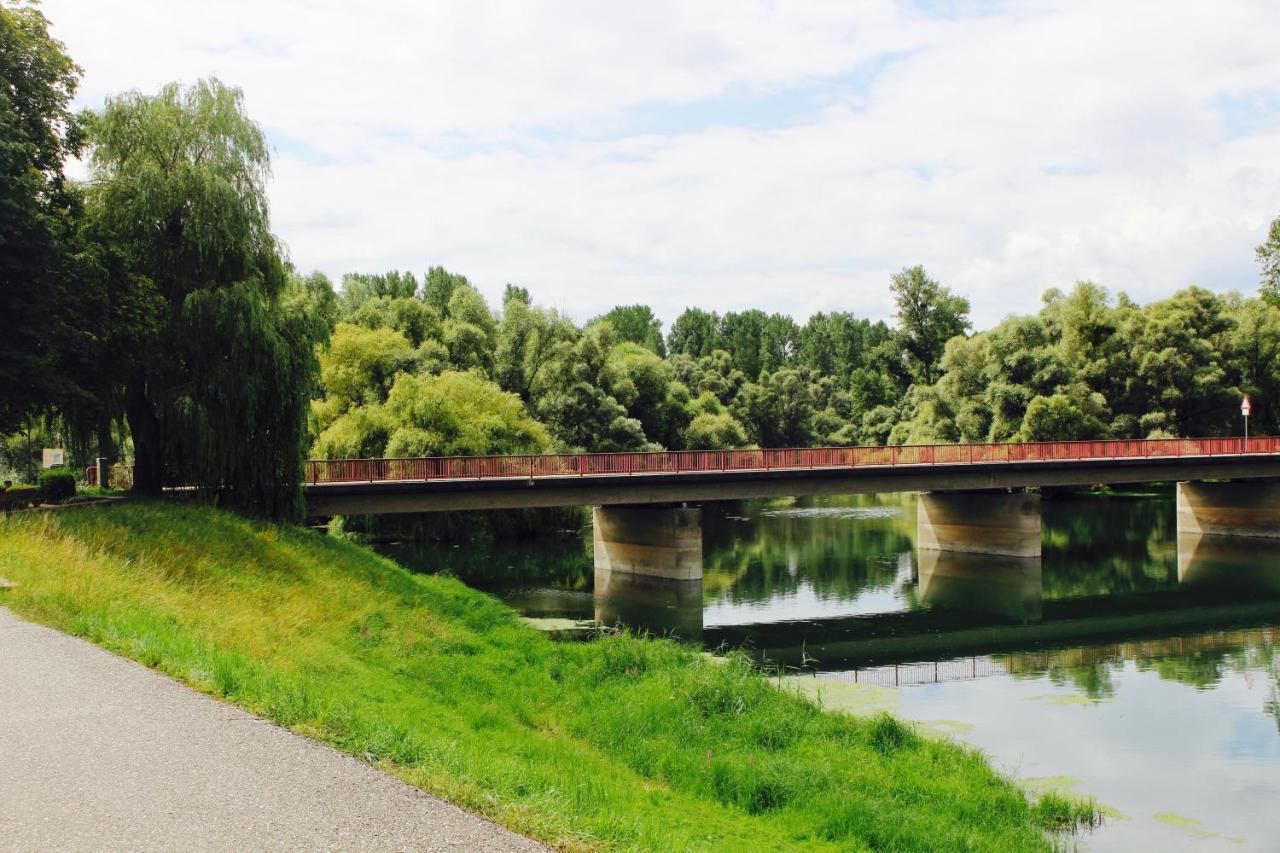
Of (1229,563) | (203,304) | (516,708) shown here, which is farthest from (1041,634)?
(203,304)

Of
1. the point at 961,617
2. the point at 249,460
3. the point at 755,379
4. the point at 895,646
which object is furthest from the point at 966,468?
the point at 755,379

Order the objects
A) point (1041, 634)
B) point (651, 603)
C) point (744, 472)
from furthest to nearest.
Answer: point (744, 472) < point (651, 603) < point (1041, 634)

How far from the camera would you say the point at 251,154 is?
3284 cm

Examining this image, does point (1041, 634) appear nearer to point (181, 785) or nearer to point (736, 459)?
point (736, 459)

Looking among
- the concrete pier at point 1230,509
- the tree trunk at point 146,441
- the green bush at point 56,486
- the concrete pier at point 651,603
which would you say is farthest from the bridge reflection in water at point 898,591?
the green bush at point 56,486

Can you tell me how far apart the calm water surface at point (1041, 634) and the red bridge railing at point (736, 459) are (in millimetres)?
5212

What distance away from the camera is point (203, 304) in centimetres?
3031

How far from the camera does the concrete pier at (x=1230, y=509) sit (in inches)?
2389

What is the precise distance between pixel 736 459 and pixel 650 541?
5.38 m

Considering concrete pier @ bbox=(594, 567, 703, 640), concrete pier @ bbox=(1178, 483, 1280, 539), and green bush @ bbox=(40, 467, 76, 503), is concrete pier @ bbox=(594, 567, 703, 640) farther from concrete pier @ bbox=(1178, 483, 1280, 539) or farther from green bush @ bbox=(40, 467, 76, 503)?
concrete pier @ bbox=(1178, 483, 1280, 539)

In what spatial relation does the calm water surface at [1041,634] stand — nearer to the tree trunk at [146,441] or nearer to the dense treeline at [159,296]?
the dense treeline at [159,296]

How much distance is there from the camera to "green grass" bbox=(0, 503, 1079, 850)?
11398 millimetres

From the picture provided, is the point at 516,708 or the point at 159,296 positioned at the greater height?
the point at 159,296

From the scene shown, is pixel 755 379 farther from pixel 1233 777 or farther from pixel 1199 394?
pixel 1233 777
